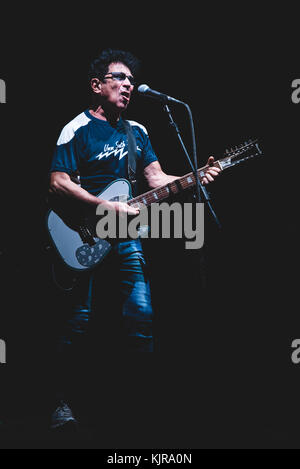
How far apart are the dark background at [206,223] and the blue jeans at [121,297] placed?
23 cm

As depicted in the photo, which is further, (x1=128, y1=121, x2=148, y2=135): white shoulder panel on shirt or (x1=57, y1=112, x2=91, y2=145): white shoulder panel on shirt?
(x1=128, y1=121, x2=148, y2=135): white shoulder panel on shirt

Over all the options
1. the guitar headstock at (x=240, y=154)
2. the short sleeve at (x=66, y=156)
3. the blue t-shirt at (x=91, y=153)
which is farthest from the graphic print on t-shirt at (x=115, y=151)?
the guitar headstock at (x=240, y=154)

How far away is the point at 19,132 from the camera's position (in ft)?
8.95

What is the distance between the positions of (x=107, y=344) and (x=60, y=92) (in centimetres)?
152

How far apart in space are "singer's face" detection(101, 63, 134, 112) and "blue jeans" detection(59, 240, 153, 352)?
2.52 feet

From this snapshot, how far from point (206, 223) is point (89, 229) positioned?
713 mm

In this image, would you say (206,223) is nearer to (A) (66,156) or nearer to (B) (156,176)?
(B) (156,176)

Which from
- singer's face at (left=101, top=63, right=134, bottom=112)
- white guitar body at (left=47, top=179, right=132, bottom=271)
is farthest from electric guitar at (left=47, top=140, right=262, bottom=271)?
singer's face at (left=101, top=63, right=134, bottom=112)

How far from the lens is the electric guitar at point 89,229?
234cm

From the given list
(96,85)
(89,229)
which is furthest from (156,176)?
(96,85)

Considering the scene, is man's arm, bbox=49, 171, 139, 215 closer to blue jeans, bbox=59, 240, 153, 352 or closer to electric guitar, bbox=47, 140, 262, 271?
electric guitar, bbox=47, 140, 262, 271

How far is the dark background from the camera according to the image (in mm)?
2547

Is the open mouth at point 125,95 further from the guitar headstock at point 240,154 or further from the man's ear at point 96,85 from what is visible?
the guitar headstock at point 240,154

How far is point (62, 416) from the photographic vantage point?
7.08 feet
